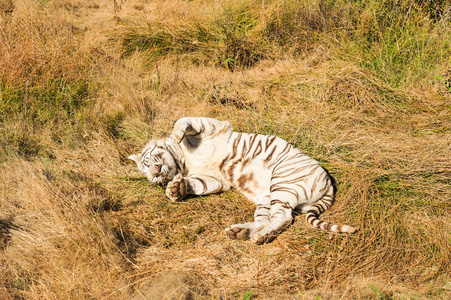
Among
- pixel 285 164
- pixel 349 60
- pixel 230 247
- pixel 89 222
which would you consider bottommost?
pixel 230 247

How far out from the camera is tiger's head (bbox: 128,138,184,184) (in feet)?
11.2

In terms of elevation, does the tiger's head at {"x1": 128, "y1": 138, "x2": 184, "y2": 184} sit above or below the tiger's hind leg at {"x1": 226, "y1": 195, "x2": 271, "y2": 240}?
above

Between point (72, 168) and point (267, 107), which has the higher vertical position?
point (267, 107)

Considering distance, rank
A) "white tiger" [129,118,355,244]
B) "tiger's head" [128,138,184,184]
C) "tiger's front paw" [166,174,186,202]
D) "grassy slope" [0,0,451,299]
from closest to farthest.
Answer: "grassy slope" [0,0,451,299], "white tiger" [129,118,355,244], "tiger's front paw" [166,174,186,202], "tiger's head" [128,138,184,184]

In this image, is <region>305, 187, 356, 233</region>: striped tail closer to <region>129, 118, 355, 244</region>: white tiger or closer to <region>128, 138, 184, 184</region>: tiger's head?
<region>129, 118, 355, 244</region>: white tiger

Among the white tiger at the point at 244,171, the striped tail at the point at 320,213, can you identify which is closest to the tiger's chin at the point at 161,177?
the white tiger at the point at 244,171

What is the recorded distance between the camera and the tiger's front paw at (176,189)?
322 centimetres

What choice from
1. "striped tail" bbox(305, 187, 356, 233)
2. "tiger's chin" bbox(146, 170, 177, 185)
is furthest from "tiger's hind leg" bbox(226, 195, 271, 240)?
"tiger's chin" bbox(146, 170, 177, 185)

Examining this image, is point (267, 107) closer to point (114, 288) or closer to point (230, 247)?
point (230, 247)

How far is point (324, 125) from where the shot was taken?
4.04 m

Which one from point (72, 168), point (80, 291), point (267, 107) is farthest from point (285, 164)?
point (72, 168)

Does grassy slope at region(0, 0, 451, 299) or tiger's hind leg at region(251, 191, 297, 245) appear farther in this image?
tiger's hind leg at region(251, 191, 297, 245)

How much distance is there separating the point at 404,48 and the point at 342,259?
3.37m

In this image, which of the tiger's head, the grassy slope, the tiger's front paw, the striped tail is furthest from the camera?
the tiger's head
